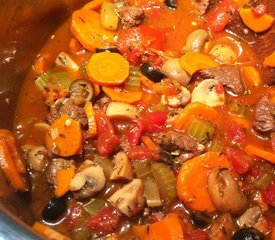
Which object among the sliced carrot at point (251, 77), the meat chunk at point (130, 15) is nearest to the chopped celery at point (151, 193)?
the sliced carrot at point (251, 77)

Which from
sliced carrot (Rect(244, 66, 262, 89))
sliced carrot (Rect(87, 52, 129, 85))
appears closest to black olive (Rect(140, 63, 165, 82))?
sliced carrot (Rect(87, 52, 129, 85))

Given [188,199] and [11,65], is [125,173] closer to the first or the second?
[188,199]

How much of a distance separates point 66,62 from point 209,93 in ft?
5.18

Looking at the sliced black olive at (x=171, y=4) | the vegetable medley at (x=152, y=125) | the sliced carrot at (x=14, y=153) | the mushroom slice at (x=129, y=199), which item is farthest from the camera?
the sliced black olive at (x=171, y=4)

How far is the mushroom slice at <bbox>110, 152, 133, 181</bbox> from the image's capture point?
384 centimetres

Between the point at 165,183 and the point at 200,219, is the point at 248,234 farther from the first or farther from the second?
the point at 165,183

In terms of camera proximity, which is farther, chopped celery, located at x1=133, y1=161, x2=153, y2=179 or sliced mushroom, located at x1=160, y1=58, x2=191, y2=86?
sliced mushroom, located at x1=160, y1=58, x2=191, y2=86

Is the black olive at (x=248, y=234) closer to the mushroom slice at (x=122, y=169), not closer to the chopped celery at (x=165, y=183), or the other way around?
the chopped celery at (x=165, y=183)

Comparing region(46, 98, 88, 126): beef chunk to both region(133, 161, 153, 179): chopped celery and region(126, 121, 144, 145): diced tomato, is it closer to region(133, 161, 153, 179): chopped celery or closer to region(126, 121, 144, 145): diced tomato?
region(126, 121, 144, 145): diced tomato

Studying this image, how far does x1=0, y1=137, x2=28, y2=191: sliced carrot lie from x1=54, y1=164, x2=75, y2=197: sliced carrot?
1.01ft

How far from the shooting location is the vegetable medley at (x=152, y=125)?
3812 millimetres

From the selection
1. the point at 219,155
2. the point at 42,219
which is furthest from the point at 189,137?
the point at 42,219

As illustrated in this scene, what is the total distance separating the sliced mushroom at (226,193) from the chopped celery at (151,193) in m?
0.47

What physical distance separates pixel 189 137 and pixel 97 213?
1.12 m
